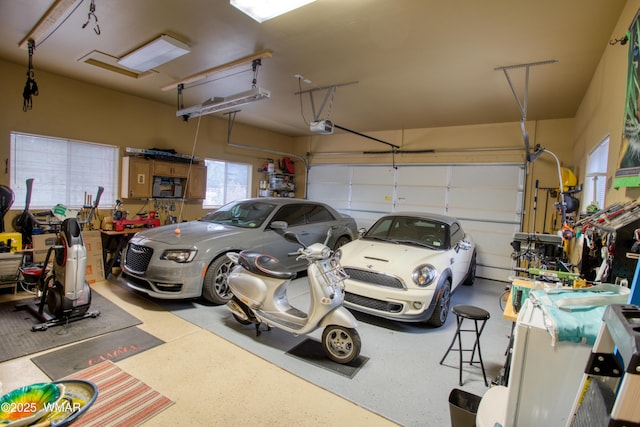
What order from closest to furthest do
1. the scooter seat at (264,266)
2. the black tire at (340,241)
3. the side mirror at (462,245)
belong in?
the scooter seat at (264,266), the side mirror at (462,245), the black tire at (340,241)

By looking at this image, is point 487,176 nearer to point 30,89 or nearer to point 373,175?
point 373,175

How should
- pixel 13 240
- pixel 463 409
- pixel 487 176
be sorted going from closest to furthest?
pixel 463 409 → pixel 13 240 → pixel 487 176

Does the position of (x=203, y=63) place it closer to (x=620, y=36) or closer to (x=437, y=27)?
(x=437, y=27)

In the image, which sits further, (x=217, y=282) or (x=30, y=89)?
(x=217, y=282)

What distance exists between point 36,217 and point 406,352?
18.6 ft

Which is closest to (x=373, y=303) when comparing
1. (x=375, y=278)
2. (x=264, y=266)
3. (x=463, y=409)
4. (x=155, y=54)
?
(x=375, y=278)

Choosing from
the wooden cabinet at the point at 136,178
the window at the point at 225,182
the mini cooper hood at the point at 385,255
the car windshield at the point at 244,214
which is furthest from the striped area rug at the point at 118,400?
the window at the point at 225,182

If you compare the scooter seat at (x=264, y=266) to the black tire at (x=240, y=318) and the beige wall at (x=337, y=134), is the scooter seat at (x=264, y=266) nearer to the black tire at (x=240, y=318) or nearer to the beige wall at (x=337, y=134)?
the black tire at (x=240, y=318)

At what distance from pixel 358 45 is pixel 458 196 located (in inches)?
188

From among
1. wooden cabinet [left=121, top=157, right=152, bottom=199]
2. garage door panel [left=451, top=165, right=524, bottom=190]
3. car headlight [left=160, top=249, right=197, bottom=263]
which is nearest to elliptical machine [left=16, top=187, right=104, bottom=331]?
car headlight [left=160, top=249, right=197, bottom=263]

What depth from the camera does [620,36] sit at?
9.03ft

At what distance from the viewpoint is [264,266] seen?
3.31 m

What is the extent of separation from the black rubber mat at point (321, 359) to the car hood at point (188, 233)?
192 centimetres

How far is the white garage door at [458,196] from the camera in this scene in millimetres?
6676
